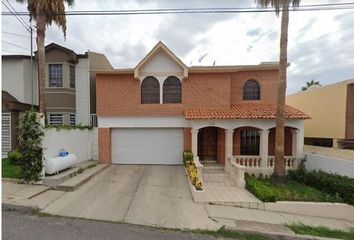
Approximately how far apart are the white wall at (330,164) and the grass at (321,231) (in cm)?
366

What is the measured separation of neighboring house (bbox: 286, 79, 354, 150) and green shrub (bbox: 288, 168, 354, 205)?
6763 mm

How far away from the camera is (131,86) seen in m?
14.2

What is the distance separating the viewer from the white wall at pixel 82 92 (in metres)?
16.2

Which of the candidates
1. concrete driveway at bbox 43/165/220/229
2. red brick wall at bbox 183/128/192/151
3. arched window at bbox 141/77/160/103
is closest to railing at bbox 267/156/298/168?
red brick wall at bbox 183/128/192/151

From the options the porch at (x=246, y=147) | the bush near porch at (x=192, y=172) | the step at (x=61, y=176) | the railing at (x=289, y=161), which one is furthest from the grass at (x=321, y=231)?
the step at (x=61, y=176)

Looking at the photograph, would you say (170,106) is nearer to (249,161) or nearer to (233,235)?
(249,161)

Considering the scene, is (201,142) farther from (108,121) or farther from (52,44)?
(52,44)

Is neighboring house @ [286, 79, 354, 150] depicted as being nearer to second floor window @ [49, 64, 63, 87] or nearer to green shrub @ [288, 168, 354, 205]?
green shrub @ [288, 168, 354, 205]

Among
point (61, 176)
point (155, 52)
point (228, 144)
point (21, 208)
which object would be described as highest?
point (155, 52)

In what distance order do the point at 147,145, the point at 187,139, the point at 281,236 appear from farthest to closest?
the point at 147,145
the point at 187,139
the point at 281,236

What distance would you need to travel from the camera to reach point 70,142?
40.1 ft

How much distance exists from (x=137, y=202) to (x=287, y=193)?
581cm

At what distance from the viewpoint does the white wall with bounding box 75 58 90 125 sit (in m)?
16.2

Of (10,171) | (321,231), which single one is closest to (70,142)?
(10,171)
